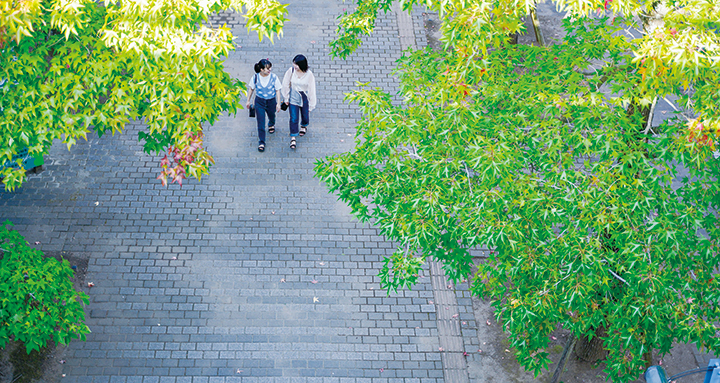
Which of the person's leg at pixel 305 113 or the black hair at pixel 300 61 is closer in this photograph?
the black hair at pixel 300 61

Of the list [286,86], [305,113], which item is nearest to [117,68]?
[286,86]

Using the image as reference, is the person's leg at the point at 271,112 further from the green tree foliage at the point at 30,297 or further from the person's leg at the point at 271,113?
the green tree foliage at the point at 30,297

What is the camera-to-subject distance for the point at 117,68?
5867 mm

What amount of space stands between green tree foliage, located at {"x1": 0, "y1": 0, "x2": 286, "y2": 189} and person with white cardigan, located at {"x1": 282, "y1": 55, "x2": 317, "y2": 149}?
14.8 feet

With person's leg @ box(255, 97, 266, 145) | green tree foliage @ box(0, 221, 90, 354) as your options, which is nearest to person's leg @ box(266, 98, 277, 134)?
person's leg @ box(255, 97, 266, 145)

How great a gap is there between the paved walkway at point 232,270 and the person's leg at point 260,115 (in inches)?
14.1

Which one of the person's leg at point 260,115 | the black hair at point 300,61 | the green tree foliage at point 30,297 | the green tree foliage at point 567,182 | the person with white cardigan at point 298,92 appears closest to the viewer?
the green tree foliage at point 567,182

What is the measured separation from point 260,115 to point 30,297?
5.50 m

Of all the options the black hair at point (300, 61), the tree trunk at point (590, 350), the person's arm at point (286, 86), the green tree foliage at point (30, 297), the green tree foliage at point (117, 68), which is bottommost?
the tree trunk at point (590, 350)

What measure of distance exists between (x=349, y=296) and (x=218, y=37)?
4.98 metres

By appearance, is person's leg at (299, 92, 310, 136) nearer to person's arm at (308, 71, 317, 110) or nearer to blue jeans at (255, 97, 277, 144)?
person's arm at (308, 71, 317, 110)

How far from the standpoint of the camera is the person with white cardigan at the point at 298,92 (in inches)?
416

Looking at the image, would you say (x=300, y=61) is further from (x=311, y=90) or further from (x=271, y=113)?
(x=271, y=113)

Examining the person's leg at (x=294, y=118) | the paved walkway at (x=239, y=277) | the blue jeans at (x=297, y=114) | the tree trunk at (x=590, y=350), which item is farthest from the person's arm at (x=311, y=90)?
the tree trunk at (x=590, y=350)
